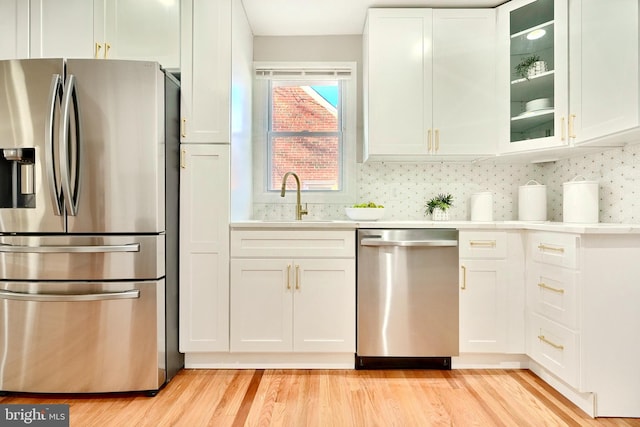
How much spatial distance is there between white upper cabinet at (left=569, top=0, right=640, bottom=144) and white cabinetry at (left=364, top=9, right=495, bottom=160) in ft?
1.76

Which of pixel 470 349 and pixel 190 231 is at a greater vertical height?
pixel 190 231

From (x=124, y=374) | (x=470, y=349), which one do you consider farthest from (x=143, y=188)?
(x=470, y=349)

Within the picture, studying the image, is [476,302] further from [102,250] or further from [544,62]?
[102,250]

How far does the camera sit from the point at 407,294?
2301mm

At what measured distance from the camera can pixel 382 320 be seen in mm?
2309

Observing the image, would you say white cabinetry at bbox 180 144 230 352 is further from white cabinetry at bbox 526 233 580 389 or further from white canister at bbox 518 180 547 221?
white canister at bbox 518 180 547 221

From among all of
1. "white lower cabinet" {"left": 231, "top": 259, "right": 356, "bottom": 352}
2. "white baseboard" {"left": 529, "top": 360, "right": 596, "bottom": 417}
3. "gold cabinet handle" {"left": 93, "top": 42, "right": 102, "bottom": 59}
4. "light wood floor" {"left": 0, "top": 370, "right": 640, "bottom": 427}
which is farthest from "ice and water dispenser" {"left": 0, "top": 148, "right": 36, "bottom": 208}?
"white baseboard" {"left": 529, "top": 360, "right": 596, "bottom": 417}

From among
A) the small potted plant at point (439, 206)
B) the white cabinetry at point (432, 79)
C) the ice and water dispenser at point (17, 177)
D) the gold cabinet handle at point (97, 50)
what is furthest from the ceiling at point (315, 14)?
the ice and water dispenser at point (17, 177)

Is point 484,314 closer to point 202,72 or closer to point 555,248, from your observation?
point 555,248

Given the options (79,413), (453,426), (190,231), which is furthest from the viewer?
(190,231)

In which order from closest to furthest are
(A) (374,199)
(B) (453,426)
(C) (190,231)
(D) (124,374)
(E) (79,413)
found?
(B) (453,426) < (E) (79,413) < (D) (124,374) < (C) (190,231) < (A) (374,199)

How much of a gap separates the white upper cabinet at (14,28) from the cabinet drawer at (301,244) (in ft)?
6.46

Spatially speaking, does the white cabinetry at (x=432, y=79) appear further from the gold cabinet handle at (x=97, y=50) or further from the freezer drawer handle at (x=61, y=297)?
the freezer drawer handle at (x=61, y=297)

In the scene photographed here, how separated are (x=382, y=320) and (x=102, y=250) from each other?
171 cm
